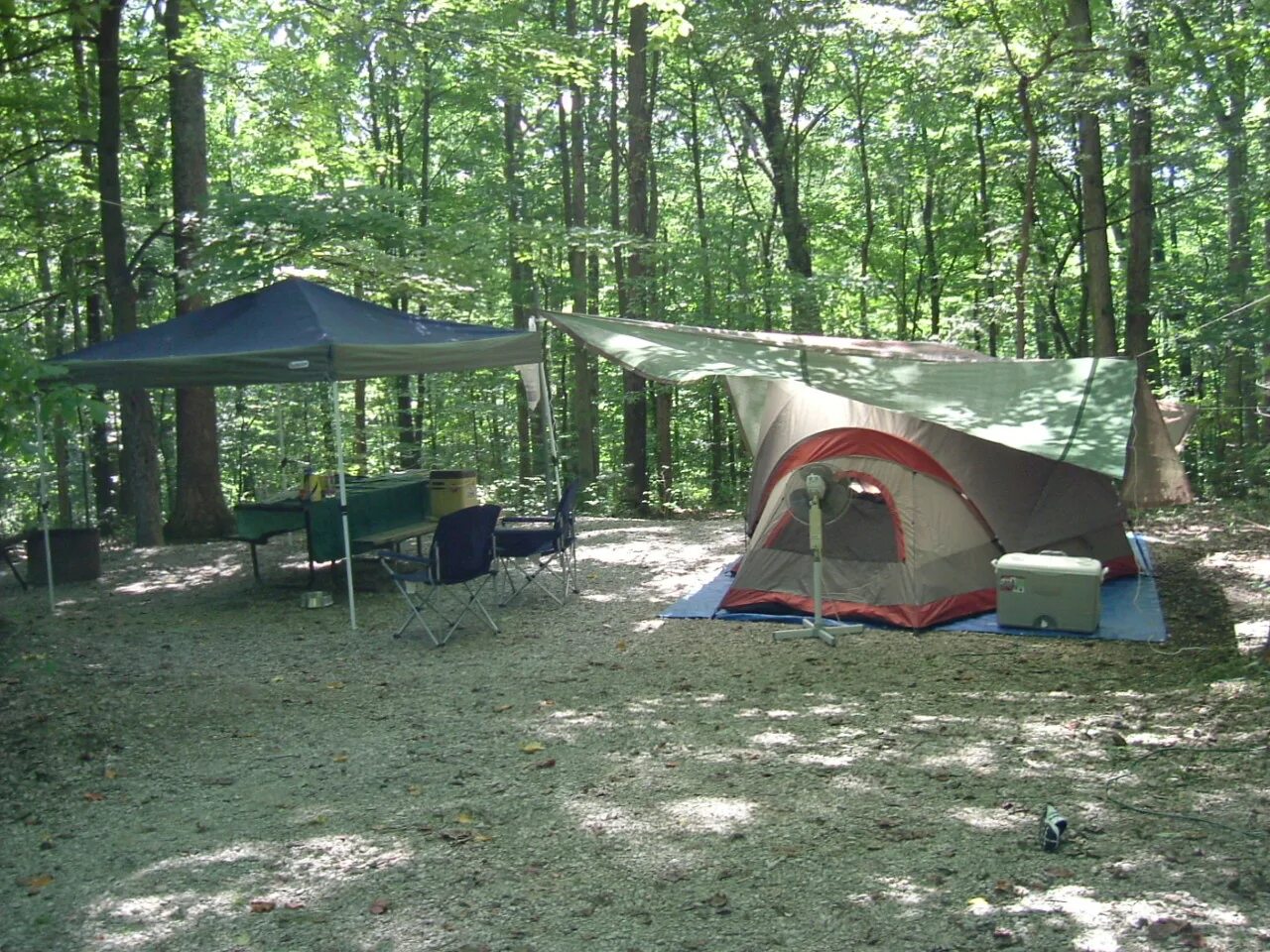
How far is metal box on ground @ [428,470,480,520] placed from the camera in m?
9.34

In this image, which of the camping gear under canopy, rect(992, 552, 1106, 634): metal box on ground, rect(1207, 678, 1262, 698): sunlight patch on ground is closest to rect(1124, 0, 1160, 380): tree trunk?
rect(992, 552, 1106, 634): metal box on ground

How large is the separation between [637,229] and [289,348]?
24.2ft

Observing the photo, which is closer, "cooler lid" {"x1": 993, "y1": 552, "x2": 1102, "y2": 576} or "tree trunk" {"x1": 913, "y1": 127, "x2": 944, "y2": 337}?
"cooler lid" {"x1": 993, "y1": 552, "x2": 1102, "y2": 576}

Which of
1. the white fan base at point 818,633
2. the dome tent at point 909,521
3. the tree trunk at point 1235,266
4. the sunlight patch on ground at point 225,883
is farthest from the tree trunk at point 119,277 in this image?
the tree trunk at point 1235,266

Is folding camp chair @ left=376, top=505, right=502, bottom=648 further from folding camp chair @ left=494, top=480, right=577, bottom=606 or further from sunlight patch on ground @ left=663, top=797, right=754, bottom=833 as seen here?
sunlight patch on ground @ left=663, top=797, right=754, bottom=833

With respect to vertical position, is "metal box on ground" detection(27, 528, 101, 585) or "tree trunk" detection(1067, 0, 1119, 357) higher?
"tree trunk" detection(1067, 0, 1119, 357)

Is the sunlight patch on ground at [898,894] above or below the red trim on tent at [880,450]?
below

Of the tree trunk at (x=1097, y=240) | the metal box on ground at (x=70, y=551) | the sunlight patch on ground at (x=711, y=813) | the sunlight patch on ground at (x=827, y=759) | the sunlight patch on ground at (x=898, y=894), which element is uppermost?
the tree trunk at (x=1097, y=240)

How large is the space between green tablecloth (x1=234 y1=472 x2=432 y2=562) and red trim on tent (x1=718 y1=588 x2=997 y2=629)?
9.35ft

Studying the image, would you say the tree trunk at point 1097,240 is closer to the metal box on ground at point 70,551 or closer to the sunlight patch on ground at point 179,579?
the sunlight patch on ground at point 179,579

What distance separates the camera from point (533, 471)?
21469 mm

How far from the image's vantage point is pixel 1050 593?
648 centimetres

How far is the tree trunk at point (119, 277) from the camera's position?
9.98 m

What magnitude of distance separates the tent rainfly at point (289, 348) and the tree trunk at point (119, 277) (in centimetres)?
214
